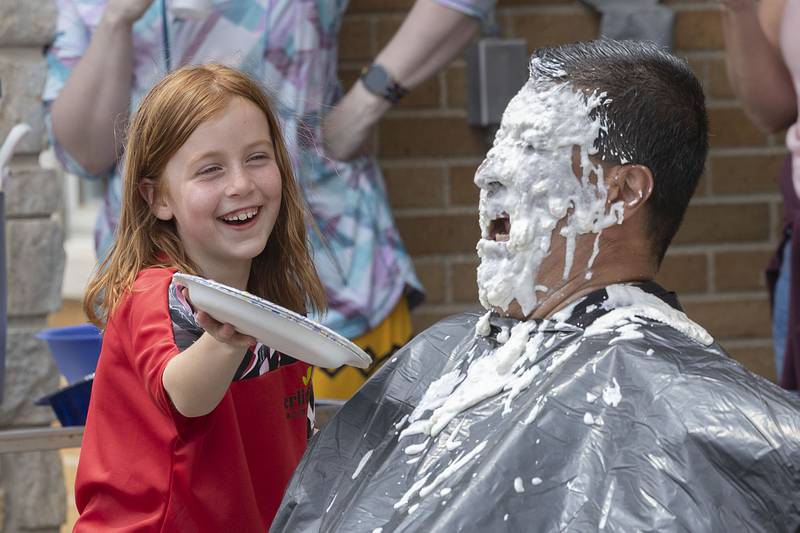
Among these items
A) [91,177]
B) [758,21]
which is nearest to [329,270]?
[91,177]

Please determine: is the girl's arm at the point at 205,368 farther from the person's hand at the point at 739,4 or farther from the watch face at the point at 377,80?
the person's hand at the point at 739,4

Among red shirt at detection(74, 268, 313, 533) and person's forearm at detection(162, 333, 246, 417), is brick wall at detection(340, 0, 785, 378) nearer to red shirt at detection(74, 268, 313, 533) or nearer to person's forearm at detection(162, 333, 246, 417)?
red shirt at detection(74, 268, 313, 533)

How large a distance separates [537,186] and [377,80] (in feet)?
4.07

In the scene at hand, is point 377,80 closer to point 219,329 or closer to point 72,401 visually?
point 72,401

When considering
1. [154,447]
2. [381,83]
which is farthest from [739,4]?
[154,447]

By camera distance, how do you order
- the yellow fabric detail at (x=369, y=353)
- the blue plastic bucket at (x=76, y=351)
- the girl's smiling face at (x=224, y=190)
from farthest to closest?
1. the yellow fabric detail at (x=369, y=353)
2. the blue plastic bucket at (x=76, y=351)
3. the girl's smiling face at (x=224, y=190)

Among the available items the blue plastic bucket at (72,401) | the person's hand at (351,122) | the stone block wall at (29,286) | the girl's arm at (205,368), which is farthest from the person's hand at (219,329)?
the stone block wall at (29,286)

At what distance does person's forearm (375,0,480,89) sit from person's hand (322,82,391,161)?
3.2 inches

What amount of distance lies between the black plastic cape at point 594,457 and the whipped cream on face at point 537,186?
0.09 m

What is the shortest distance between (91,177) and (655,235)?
156 cm

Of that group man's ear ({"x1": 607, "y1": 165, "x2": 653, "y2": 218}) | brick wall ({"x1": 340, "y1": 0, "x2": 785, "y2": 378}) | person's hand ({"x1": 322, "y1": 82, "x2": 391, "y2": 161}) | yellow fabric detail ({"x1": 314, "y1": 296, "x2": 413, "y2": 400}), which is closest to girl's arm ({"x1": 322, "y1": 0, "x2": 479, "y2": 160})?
person's hand ({"x1": 322, "y1": 82, "x2": 391, "y2": 161})

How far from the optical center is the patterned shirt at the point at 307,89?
2.93 metres

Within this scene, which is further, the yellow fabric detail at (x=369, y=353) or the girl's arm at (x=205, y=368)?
the yellow fabric detail at (x=369, y=353)

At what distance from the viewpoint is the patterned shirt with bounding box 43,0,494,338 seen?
2.93 m
